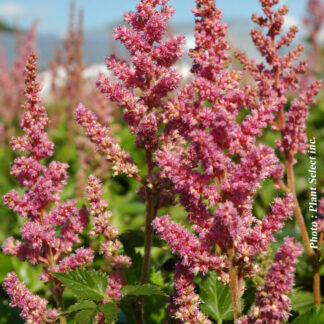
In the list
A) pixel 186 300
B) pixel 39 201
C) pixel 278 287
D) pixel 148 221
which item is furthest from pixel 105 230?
pixel 278 287

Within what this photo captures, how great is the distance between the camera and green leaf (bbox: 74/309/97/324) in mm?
1504

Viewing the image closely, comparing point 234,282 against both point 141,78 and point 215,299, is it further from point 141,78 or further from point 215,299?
point 141,78

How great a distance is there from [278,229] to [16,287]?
2.94 ft

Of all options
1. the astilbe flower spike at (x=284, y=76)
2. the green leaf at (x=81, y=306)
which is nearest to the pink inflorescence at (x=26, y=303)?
the green leaf at (x=81, y=306)

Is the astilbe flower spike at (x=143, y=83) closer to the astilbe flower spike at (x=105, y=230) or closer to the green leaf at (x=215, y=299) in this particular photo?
the astilbe flower spike at (x=105, y=230)

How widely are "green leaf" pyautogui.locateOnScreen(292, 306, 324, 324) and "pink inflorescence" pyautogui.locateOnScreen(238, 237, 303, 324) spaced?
286 mm

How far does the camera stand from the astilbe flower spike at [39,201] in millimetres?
1792

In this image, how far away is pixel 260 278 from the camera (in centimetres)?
216

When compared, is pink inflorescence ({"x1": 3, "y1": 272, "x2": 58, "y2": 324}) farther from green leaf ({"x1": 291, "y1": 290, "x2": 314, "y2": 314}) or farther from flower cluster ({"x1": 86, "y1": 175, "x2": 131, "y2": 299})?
green leaf ({"x1": 291, "y1": 290, "x2": 314, "y2": 314})

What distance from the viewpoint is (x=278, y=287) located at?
131cm

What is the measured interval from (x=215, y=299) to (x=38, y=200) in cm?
82

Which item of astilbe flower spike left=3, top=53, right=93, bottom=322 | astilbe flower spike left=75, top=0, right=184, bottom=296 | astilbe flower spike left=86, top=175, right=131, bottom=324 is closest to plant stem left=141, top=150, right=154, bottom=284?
astilbe flower spike left=75, top=0, right=184, bottom=296

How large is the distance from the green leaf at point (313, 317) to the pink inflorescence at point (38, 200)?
2.44ft

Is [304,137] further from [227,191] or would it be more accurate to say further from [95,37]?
[95,37]
